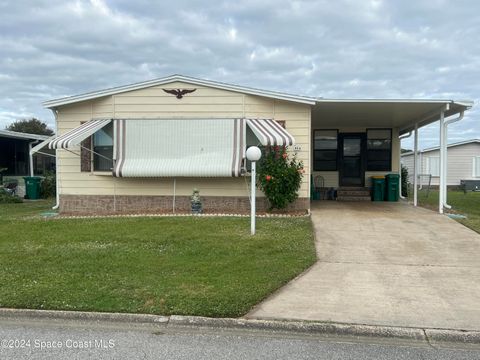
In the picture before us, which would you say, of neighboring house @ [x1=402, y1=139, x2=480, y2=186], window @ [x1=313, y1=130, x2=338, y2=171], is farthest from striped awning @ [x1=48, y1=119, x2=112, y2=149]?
neighboring house @ [x1=402, y1=139, x2=480, y2=186]

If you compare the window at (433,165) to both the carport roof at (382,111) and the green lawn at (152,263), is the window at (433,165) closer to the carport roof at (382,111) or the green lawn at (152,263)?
the carport roof at (382,111)

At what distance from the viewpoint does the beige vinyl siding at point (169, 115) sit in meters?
12.1

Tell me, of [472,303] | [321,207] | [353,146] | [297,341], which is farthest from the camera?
[353,146]

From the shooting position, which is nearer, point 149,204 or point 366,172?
point 149,204

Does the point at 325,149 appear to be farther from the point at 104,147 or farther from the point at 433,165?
the point at 433,165

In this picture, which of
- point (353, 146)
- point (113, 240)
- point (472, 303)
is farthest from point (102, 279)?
point (353, 146)

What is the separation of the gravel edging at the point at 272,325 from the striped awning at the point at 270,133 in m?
6.49

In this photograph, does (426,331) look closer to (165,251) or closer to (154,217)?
(165,251)

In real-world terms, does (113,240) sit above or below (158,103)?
below

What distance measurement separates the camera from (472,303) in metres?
5.22

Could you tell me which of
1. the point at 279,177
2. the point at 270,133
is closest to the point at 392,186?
the point at 279,177

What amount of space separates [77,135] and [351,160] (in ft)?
32.0

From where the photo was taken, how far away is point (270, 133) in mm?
11023

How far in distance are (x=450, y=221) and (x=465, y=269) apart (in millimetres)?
4065
